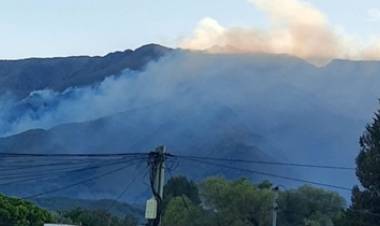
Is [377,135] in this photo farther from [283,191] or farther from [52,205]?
[52,205]

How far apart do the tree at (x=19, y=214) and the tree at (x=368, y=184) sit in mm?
19478

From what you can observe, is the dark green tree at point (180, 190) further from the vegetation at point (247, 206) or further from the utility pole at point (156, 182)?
the utility pole at point (156, 182)

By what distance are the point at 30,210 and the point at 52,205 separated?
7201 centimetres

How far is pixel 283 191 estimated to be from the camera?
74.2m

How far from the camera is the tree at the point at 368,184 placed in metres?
47.3

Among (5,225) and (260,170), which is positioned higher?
(260,170)

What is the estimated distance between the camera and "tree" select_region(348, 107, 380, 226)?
47281mm

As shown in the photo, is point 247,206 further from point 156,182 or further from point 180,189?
point 156,182

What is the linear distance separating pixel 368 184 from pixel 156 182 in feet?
79.1

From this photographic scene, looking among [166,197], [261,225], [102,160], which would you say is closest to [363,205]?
[261,225]

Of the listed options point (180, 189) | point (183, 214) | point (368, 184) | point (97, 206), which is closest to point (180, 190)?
point (180, 189)

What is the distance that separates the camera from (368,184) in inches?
1948

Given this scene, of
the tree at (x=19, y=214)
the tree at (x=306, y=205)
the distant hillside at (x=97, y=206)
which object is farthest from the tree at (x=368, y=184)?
the distant hillside at (x=97, y=206)

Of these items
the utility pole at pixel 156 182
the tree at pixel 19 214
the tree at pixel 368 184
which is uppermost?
the tree at pixel 368 184
